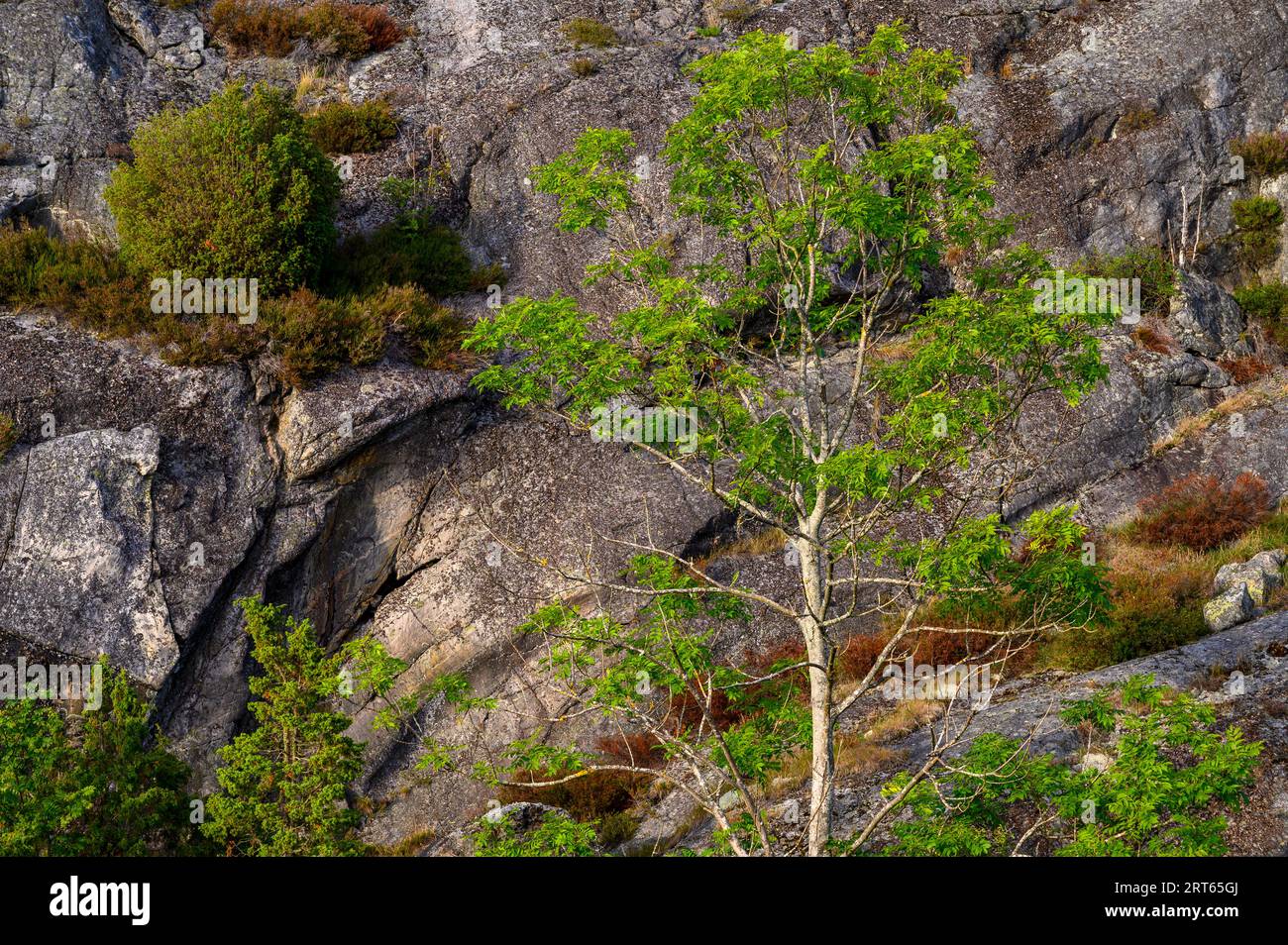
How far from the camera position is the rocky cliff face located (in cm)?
1761

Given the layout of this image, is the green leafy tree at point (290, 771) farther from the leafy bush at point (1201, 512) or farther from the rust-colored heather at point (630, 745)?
the leafy bush at point (1201, 512)

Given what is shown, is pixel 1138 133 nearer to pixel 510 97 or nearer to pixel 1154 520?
pixel 1154 520

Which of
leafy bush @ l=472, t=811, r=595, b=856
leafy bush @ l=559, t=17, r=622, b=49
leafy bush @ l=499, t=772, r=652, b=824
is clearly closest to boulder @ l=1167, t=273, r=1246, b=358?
leafy bush @ l=559, t=17, r=622, b=49

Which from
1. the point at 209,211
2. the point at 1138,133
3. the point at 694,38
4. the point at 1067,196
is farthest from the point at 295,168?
the point at 1138,133

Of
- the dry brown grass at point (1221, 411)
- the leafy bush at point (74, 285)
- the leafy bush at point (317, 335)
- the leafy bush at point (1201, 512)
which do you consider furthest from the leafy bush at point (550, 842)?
the dry brown grass at point (1221, 411)

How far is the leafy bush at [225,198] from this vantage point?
20109mm

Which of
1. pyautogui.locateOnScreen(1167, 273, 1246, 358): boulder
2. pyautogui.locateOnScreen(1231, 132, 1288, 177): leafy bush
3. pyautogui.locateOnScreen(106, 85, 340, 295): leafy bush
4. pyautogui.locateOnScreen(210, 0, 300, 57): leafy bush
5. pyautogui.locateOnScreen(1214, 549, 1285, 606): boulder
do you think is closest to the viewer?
pyautogui.locateOnScreen(1214, 549, 1285, 606): boulder

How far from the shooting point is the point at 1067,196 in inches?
1005

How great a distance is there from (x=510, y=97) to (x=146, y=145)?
298 inches

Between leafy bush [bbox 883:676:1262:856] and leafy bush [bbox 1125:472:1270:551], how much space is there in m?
9.57

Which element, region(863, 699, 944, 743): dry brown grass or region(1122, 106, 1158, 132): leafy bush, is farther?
region(1122, 106, 1158, 132): leafy bush

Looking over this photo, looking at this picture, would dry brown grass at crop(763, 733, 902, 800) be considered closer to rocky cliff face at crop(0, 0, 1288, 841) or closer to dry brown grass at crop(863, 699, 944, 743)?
dry brown grass at crop(863, 699, 944, 743)

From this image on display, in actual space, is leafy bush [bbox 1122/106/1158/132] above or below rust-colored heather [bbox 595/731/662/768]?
above

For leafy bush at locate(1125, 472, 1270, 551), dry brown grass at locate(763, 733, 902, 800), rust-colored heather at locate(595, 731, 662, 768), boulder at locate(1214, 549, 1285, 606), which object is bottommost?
rust-colored heather at locate(595, 731, 662, 768)
